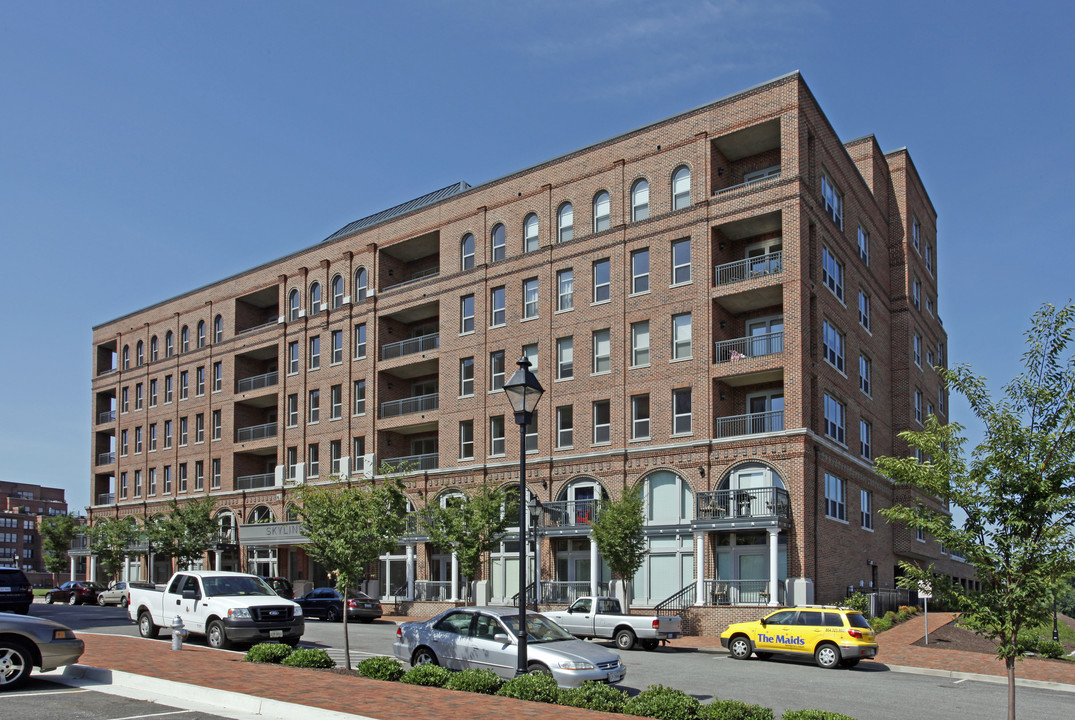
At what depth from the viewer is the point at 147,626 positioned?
24438 millimetres

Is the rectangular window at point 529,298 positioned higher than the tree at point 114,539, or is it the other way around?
the rectangular window at point 529,298

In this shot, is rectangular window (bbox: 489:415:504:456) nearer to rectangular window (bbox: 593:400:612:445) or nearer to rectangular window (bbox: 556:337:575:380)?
rectangular window (bbox: 556:337:575:380)

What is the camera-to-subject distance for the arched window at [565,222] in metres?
41.4

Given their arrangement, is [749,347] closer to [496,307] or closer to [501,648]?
[496,307]

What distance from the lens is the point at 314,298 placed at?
52.8 m

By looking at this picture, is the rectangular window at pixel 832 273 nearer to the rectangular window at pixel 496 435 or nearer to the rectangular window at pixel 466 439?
the rectangular window at pixel 496 435

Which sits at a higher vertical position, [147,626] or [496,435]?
[496,435]

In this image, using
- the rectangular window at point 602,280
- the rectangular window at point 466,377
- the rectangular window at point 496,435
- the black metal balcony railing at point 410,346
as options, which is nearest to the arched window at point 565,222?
the rectangular window at point 602,280

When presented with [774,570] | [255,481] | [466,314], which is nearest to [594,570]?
[774,570]

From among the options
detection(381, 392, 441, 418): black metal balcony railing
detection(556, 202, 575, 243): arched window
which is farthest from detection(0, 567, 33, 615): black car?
detection(556, 202, 575, 243): arched window

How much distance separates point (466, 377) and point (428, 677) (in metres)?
29.4

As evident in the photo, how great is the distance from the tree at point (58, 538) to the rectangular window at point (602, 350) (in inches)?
2063

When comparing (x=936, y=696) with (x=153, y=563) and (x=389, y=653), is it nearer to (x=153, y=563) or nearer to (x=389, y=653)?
(x=389, y=653)

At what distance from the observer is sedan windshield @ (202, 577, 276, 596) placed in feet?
75.3
